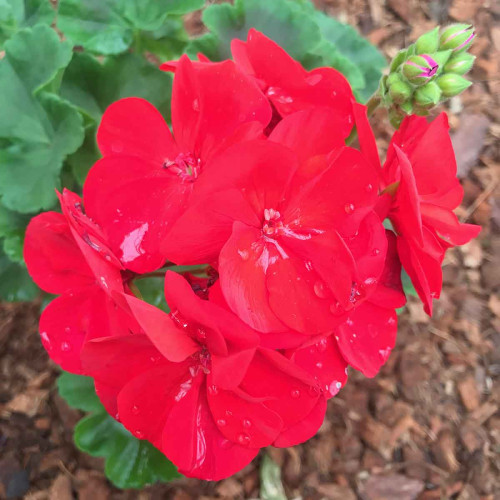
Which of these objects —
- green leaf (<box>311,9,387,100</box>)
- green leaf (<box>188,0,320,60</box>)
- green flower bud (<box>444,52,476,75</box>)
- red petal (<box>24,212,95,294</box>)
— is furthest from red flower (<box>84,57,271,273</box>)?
green leaf (<box>311,9,387,100</box>)

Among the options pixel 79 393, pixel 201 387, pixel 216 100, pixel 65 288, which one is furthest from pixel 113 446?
pixel 216 100

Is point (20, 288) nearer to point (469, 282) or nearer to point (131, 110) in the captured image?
point (131, 110)

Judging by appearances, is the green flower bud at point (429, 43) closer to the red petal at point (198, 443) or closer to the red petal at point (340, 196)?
the red petal at point (340, 196)

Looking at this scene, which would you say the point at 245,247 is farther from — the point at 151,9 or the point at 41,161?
the point at 151,9

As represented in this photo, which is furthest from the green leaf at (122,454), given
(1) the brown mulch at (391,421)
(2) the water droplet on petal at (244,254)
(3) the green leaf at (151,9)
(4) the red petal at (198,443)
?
(3) the green leaf at (151,9)

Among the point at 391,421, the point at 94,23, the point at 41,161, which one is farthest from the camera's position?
the point at 391,421

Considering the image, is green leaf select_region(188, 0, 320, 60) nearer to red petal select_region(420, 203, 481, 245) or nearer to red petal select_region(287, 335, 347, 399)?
red petal select_region(420, 203, 481, 245)

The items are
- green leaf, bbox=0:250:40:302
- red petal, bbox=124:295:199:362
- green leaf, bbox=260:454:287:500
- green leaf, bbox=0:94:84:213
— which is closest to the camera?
red petal, bbox=124:295:199:362

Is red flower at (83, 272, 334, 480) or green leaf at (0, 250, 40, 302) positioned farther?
green leaf at (0, 250, 40, 302)
